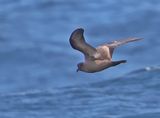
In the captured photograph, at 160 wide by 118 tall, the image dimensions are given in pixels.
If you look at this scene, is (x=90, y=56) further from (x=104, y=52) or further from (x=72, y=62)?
(x=72, y=62)

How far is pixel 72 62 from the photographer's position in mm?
19516

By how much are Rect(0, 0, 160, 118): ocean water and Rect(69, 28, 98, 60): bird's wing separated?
8261 millimetres

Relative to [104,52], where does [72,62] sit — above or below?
above

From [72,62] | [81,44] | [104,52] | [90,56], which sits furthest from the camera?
[72,62]

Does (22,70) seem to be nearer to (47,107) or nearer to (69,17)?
(47,107)

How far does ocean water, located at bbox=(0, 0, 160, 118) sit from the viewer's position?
59.7ft

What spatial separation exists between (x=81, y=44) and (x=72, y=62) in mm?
10902

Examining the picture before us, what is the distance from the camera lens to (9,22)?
72.5ft

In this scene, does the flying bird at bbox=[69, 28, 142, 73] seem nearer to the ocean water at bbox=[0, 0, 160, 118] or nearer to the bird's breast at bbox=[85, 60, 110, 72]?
the bird's breast at bbox=[85, 60, 110, 72]

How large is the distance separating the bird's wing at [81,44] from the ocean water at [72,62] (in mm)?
8261

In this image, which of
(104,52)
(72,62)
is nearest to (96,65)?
(104,52)

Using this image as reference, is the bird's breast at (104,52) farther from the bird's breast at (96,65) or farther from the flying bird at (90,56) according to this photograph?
the bird's breast at (96,65)

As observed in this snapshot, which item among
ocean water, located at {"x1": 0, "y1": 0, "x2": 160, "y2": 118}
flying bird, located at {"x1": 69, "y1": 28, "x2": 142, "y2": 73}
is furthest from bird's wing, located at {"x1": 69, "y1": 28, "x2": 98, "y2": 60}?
ocean water, located at {"x1": 0, "y1": 0, "x2": 160, "y2": 118}

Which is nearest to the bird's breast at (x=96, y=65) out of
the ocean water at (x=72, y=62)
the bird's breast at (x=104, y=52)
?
the bird's breast at (x=104, y=52)
